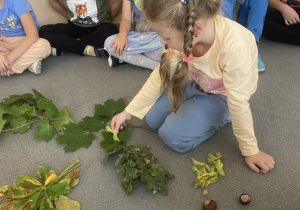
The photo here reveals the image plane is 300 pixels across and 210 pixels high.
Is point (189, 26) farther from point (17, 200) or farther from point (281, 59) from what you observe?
point (281, 59)

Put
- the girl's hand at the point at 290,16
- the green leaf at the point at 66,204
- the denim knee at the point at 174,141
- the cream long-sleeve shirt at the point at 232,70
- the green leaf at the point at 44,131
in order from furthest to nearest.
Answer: the girl's hand at the point at 290,16, the green leaf at the point at 44,131, the denim knee at the point at 174,141, the green leaf at the point at 66,204, the cream long-sleeve shirt at the point at 232,70

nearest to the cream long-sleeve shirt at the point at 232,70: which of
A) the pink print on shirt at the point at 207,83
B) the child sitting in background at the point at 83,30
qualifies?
the pink print on shirt at the point at 207,83

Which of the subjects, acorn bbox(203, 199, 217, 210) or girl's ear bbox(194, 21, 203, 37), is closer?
girl's ear bbox(194, 21, 203, 37)

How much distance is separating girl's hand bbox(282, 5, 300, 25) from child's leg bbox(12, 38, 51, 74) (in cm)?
132

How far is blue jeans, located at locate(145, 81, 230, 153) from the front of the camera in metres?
1.01

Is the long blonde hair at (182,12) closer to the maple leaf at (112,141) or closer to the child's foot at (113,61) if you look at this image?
the maple leaf at (112,141)

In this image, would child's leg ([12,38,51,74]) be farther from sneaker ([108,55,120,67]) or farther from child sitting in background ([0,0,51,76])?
sneaker ([108,55,120,67])

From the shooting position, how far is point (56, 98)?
1.37 m

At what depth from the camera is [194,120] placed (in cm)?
102

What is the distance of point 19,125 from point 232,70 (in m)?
0.88

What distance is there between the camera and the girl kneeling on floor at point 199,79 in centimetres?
69

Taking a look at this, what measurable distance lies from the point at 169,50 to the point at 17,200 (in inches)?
26.1

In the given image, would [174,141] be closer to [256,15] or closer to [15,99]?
[15,99]

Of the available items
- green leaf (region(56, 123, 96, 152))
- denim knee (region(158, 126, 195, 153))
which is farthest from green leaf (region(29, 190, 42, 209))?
denim knee (region(158, 126, 195, 153))
